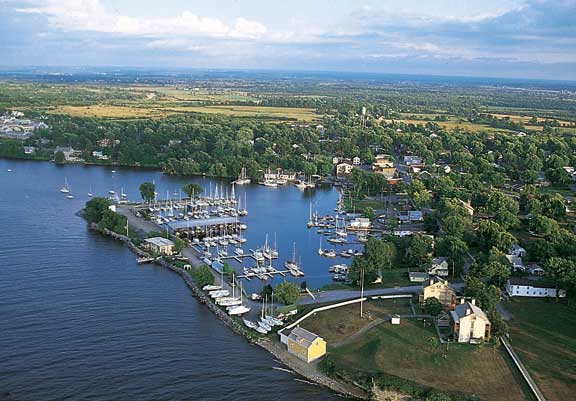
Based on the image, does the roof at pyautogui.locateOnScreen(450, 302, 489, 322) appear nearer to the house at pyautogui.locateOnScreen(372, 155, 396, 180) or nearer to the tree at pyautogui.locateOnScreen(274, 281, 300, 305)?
the tree at pyautogui.locateOnScreen(274, 281, 300, 305)

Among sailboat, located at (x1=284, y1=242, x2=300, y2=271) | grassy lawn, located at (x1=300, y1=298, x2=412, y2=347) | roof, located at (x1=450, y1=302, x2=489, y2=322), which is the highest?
roof, located at (x1=450, y1=302, x2=489, y2=322)

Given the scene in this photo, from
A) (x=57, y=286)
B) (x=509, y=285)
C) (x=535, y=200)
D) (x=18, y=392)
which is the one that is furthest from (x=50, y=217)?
(x=535, y=200)

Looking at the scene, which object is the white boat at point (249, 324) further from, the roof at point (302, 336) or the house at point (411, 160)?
the house at point (411, 160)

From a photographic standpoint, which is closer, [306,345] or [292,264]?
[306,345]

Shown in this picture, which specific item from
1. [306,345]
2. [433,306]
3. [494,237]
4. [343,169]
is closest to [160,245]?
[306,345]

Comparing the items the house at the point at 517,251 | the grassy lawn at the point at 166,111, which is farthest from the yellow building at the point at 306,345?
the grassy lawn at the point at 166,111

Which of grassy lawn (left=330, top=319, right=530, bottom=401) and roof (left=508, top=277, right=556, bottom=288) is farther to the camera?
roof (left=508, top=277, right=556, bottom=288)

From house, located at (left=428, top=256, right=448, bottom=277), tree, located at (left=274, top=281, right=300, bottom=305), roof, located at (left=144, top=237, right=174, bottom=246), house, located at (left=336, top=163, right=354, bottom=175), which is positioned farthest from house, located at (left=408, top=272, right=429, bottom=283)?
house, located at (left=336, top=163, right=354, bottom=175)

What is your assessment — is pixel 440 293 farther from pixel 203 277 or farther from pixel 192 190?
pixel 192 190
